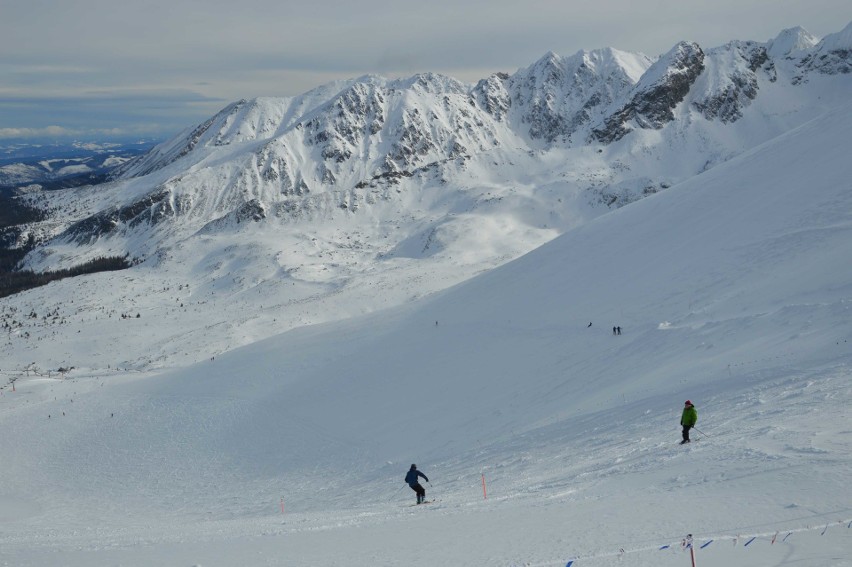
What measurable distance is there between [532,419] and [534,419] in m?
0.12

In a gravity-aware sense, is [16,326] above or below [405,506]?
below

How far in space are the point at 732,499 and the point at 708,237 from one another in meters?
30.2

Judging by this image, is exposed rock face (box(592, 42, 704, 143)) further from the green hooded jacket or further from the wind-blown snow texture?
the green hooded jacket

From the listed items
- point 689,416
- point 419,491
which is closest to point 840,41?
point 689,416

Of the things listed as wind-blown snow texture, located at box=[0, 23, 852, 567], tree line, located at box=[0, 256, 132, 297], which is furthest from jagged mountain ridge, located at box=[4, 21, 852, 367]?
wind-blown snow texture, located at box=[0, 23, 852, 567]

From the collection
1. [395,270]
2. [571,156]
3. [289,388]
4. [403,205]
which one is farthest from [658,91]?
[289,388]

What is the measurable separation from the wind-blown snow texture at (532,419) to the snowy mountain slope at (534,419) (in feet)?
0.39

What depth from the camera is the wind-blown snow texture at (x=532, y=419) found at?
11703 millimetres

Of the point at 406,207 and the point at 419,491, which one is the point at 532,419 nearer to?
the point at 419,491

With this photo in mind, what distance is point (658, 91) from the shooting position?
169 m

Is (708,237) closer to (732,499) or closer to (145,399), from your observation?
(732,499)

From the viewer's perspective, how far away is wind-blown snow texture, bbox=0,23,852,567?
11.7 meters

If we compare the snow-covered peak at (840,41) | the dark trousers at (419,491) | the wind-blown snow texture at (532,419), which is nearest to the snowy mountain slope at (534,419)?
the wind-blown snow texture at (532,419)

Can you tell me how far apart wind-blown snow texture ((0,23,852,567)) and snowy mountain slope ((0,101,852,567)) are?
0.39 ft
